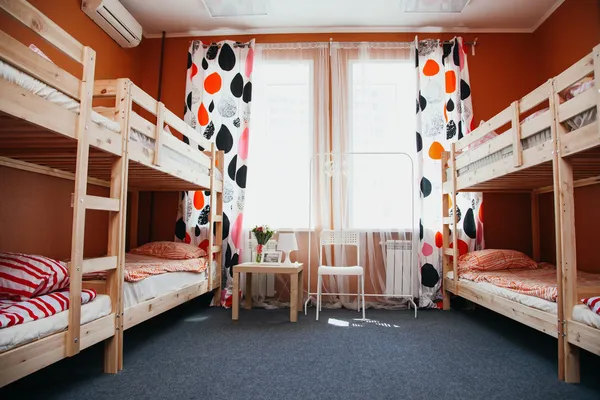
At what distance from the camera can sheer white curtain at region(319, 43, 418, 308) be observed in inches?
154

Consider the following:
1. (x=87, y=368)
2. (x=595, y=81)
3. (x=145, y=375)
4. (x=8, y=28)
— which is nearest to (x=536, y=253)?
(x=595, y=81)

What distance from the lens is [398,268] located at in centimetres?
378

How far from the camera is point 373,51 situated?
13.6ft

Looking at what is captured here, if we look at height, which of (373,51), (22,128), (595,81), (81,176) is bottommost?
(81,176)

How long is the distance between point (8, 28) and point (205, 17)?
1864 mm

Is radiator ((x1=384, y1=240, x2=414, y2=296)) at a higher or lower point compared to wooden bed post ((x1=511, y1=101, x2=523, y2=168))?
lower

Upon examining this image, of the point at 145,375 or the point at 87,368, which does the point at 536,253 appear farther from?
the point at 87,368

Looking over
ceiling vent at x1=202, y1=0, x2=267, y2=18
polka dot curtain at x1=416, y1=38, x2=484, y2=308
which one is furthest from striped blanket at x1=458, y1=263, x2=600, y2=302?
ceiling vent at x1=202, y1=0, x2=267, y2=18

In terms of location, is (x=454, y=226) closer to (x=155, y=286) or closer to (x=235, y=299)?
(x=235, y=299)

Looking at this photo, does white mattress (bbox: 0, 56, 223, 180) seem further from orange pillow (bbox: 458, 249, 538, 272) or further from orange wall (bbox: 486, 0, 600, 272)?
orange wall (bbox: 486, 0, 600, 272)

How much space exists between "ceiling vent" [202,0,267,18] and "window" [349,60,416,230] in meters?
1.10

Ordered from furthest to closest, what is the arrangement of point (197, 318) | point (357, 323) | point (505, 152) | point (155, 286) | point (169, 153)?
point (197, 318) < point (357, 323) < point (169, 153) < point (505, 152) < point (155, 286)

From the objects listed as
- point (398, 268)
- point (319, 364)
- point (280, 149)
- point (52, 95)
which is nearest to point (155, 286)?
point (319, 364)

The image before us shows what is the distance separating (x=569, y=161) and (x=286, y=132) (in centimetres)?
264
